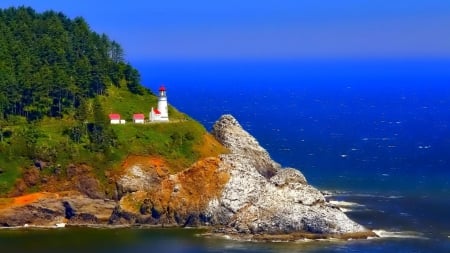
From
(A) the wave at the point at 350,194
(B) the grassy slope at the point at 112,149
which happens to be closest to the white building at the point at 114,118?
(B) the grassy slope at the point at 112,149

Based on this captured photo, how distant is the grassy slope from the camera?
121 m

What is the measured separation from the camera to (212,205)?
4437 inches

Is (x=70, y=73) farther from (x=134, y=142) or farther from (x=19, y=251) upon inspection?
(x=19, y=251)

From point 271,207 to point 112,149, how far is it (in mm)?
26521

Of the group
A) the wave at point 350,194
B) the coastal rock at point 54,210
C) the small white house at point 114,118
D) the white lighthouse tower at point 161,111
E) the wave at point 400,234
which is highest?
the white lighthouse tower at point 161,111

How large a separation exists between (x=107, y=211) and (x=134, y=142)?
43.8 ft

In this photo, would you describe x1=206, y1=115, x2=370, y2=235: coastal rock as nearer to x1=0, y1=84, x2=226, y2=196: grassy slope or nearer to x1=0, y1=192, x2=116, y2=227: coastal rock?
x1=0, y1=84, x2=226, y2=196: grassy slope

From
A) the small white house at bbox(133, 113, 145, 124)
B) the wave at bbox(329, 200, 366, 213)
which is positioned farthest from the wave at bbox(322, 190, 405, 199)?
the small white house at bbox(133, 113, 145, 124)

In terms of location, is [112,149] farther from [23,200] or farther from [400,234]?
[400,234]

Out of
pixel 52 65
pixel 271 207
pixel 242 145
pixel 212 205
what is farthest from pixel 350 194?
pixel 52 65

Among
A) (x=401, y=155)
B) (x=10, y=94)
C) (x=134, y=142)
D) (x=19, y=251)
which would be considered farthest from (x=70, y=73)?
(x=401, y=155)

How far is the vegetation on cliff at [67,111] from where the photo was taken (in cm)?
12106

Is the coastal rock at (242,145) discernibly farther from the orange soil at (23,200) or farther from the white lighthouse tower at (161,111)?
the orange soil at (23,200)

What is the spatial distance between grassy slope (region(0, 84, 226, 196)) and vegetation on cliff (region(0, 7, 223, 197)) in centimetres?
13
